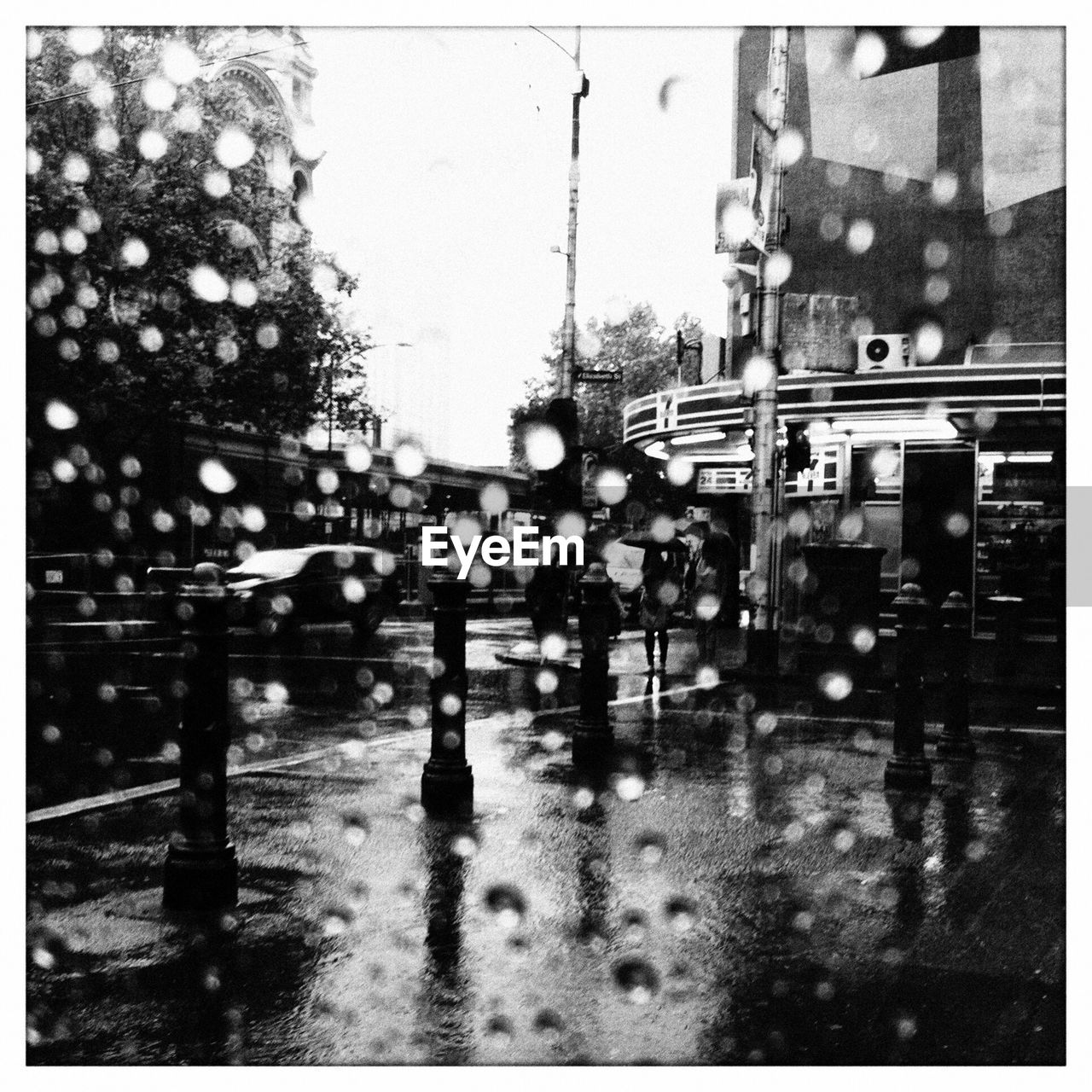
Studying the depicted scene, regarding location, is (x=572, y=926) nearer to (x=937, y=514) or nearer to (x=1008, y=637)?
(x=1008, y=637)

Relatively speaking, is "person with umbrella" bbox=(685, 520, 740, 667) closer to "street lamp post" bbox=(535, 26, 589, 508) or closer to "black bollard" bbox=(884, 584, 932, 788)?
"street lamp post" bbox=(535, 26, 589, 508)

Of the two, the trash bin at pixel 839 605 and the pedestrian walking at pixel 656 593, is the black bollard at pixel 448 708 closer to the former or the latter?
the pedestrian walking at pixel 656 593

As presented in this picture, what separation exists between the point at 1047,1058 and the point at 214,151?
67.5 feet

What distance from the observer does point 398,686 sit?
10812 mm

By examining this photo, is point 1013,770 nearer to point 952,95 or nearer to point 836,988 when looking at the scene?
point 836,988

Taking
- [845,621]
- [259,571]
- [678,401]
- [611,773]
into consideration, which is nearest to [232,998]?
[611,773]

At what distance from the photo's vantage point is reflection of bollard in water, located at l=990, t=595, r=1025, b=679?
11.5m

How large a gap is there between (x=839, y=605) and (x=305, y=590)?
8.42 meters

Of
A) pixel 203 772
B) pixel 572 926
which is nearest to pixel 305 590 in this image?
pixel 203 772

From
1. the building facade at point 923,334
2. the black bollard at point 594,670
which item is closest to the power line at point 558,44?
the black bollard at point 594,670

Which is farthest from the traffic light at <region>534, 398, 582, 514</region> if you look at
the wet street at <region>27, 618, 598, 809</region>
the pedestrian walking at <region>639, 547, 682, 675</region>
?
the pedestrian walking at <region>639, 547, 682, 675</region>

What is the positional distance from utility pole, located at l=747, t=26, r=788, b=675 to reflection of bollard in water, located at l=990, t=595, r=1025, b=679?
2.06 meters

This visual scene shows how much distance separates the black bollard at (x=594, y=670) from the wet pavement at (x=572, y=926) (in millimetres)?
524

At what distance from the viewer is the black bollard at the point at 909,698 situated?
6.45 m
